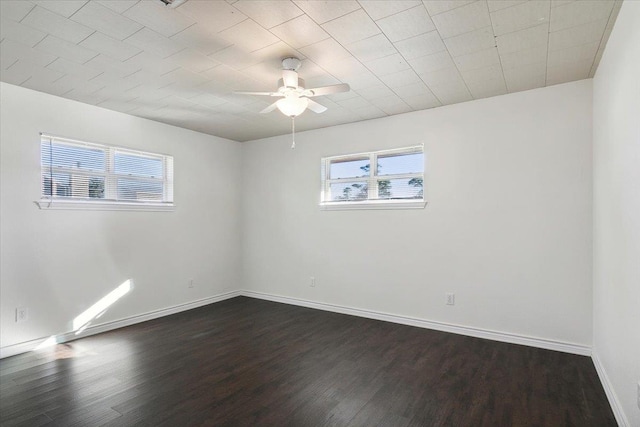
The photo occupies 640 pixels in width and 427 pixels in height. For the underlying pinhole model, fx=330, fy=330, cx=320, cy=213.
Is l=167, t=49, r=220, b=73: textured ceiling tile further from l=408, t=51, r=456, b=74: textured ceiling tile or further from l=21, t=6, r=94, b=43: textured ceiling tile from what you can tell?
l=408, t=51, r=456, b=74: textured ceiling tile

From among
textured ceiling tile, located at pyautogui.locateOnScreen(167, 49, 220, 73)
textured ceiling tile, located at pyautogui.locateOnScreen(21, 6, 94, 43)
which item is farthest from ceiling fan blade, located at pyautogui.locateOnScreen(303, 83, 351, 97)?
textured ceiling tile, located at pyautogui.locateOnScreen(21, 6, 94, 43)

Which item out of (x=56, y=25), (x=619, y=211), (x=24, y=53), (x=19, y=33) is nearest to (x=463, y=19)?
(x=619, y=211)

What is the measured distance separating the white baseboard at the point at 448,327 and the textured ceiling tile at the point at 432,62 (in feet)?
8.79

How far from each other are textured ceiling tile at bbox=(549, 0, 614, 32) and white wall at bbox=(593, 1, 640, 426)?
0.09 m

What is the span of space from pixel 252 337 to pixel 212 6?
120 inches

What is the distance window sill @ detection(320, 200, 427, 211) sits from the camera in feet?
13.0

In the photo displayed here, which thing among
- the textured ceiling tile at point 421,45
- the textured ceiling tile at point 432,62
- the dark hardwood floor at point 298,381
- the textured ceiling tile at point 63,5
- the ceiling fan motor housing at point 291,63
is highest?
the textured ceiling tile at point 63,5

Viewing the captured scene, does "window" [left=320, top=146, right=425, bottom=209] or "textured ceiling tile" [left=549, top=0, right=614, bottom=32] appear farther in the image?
"window" [left=320, top=146, right=425, bottom=209]

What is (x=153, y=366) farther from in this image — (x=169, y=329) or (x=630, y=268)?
(x=630, y=268)

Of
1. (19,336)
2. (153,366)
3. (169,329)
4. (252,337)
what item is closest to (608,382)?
(252,337)

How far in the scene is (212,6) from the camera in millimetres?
1982

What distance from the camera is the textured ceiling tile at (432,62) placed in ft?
8.55

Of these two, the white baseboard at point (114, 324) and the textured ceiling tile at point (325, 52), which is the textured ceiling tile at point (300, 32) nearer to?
the textured ceiling tile at point (325, 52)

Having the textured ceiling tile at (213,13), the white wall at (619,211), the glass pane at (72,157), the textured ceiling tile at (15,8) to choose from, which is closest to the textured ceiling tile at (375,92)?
the textured ceiling tile at (213,13)
